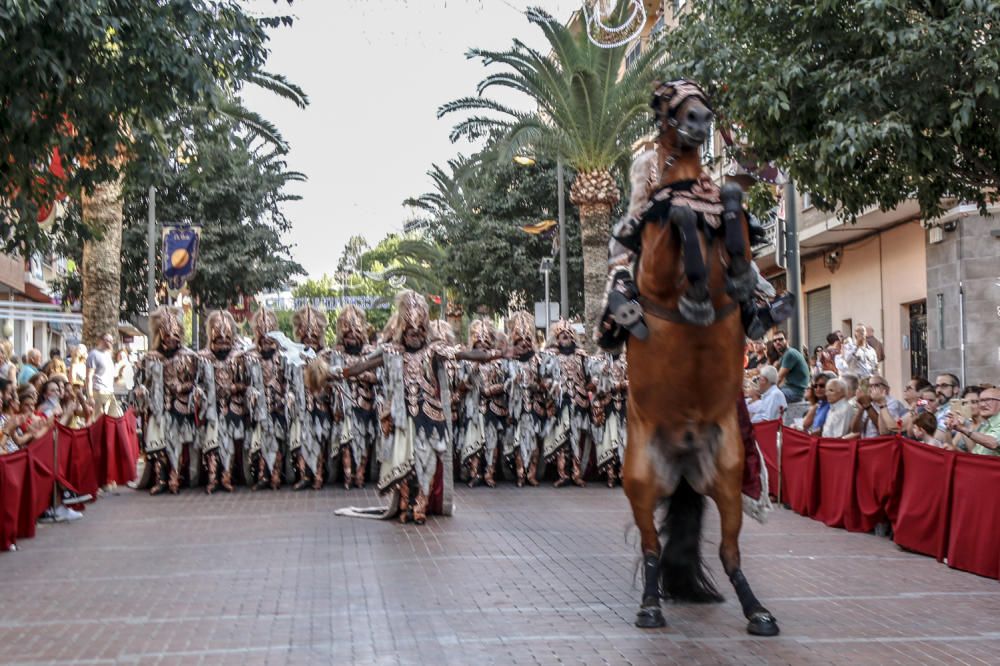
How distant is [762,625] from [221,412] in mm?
10990

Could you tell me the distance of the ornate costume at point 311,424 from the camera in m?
17.4

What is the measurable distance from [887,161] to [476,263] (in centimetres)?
3151

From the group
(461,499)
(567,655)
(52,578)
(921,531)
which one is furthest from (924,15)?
(52,578)

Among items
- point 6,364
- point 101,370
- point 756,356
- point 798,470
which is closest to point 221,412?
point 6,364

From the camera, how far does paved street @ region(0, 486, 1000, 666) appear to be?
24.1 feet

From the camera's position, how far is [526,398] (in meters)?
17.7

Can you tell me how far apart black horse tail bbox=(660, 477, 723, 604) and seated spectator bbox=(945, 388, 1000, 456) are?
3.17 metres

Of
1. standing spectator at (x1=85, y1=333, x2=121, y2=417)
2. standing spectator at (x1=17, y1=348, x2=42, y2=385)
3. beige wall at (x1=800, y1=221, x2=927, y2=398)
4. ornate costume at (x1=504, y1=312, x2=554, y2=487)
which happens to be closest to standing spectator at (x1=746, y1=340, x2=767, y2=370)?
ornate costume at (x1=504, y1=312, x2=554, y2=487)

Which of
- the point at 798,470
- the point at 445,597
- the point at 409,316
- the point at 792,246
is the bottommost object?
Result: the point at 445,597

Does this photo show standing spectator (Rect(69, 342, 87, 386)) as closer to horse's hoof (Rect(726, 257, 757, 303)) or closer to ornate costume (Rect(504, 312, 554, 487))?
ornate costume (Rect(504, 312, 554, 487))

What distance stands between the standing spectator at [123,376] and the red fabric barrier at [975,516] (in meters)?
18.7

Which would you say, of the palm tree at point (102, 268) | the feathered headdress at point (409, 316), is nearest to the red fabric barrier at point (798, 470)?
the feathered headdress at point (409, 316)

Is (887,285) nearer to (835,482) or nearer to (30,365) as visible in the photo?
(835,482)

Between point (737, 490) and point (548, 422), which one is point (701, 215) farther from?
point (548, 422)
